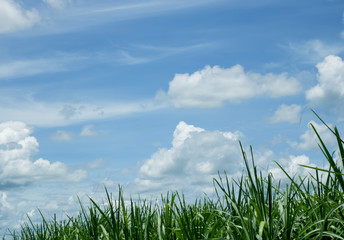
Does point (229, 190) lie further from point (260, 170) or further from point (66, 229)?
point (66, 229)

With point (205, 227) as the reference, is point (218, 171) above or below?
above

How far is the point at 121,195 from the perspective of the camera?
14.5 ft

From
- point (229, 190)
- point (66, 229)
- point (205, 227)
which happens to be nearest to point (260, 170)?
point (229, 190)

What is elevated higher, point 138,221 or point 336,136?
point 336,136

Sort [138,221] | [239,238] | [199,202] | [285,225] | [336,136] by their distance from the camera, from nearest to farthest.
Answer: [336,136] < [285,225] < [239,238] < [138,221] < [199,202]

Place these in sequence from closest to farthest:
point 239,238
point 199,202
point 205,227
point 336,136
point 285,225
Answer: point 336,136 → point 285,225 → point 239,238 → point 205,227 → point 199,202

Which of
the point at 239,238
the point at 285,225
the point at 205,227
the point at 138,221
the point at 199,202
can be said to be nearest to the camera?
the point at 285,225

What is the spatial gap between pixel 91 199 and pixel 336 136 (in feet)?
8.93

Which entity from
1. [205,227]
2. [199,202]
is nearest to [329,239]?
[205,227]

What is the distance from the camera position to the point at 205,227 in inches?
172

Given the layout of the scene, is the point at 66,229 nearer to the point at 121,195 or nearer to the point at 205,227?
the point at 121,195

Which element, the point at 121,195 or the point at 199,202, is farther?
the point at 199,202

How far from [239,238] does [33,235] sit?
4708mm

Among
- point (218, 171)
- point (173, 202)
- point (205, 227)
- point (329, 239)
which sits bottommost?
point (329, 239)
